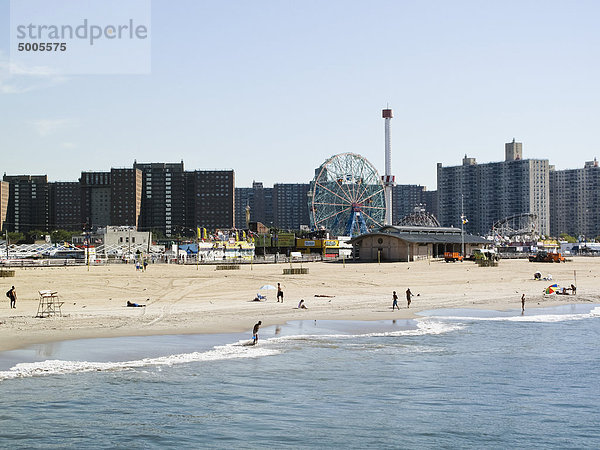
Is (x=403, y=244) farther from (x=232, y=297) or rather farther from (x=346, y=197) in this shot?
(x=232, y=297)

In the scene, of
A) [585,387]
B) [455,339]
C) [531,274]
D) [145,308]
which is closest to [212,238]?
[531,274]

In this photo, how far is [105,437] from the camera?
17.9 meters

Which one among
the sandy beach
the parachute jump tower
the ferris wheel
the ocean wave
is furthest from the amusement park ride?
the ocean wave

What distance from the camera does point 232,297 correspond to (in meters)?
48.3

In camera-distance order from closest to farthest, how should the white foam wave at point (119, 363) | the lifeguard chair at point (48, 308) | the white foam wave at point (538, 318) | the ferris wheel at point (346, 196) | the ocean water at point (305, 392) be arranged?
the ocean water at point (305, 392), the white foam wave at point (119, 363), the lifeguard chair at point (48, 308), the white foam wave at point (538, 318), the ferris wheel at point (346, 196)

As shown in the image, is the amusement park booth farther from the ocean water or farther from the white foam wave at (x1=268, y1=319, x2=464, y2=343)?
the ocean water

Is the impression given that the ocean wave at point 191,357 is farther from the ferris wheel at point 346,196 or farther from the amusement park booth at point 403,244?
the ferris wheel at point 346,196

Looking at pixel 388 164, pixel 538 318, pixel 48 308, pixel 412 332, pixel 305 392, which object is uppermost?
pixel 388 164

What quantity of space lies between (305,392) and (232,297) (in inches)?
1039

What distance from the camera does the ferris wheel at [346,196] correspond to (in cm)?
12425

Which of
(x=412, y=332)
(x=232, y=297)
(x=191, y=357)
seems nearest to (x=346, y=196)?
(x=232, y=297)

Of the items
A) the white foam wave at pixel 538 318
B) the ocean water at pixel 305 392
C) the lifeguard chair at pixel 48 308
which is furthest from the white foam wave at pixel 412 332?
the lifeguard chair at pixel 48 308

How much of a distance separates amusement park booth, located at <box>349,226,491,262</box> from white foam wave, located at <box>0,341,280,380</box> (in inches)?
2475

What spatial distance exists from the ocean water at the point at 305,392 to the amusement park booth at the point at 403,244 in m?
59.3
